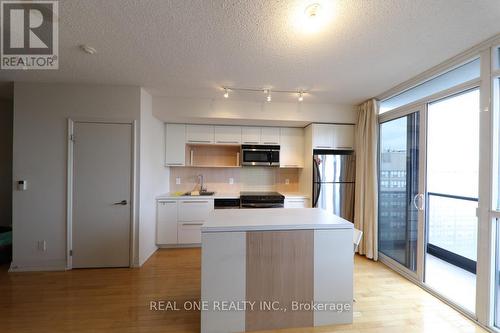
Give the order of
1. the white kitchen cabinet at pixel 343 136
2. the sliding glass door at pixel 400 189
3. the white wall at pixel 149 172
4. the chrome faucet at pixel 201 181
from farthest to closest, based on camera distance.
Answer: the chrome faucet at pixel 201 181 < the white kitchen cabinet at pixel 343 136 < the white wall at pixel 149 172 < the sliding glass door at pixel 400 189

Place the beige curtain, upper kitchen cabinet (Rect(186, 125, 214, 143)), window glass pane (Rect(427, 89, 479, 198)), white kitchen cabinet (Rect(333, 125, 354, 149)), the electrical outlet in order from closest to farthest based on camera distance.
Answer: window glass pane (Rect(427, 89, 479, 198))
the electrical outlet
the beige curtain
white kitchen cabinet (Rect(333, 125, 354, 149))
upper kitchen cabinet (Rect(186, 125, 214, 143))

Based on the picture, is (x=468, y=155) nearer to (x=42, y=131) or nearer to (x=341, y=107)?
(x=341, y=107)

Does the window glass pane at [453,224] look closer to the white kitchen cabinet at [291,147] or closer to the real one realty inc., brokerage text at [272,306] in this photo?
the real one realty inc., brokerage text at [272,306]

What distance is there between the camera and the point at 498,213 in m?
1.74

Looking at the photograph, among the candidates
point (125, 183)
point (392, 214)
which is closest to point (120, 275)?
point (125, 183)

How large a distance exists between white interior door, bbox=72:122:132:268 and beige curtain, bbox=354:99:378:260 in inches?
144

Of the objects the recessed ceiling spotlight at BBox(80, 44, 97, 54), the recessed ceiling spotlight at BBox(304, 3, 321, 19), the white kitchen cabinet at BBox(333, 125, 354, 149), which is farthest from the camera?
the white kitchen cabinet at BBox(333, 125, 354, 149)

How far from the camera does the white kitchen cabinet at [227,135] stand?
3824mm

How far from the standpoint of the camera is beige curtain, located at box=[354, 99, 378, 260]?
314 cm

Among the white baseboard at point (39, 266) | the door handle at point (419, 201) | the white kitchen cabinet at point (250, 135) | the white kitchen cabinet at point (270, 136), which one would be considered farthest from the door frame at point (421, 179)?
the white baseboard at point (39, 266)

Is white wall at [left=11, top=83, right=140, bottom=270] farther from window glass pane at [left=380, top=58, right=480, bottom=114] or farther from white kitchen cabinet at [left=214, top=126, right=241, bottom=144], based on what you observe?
window glass pane at [left=380, top=58, right=480, bottom=114]

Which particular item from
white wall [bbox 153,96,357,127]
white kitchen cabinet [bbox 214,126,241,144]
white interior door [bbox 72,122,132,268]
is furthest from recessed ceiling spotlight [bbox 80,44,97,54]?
white kitchen cabinet [bbox 214,126,241,144]

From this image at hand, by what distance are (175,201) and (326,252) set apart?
265 cm

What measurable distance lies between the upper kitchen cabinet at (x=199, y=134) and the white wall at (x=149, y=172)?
0.48m
